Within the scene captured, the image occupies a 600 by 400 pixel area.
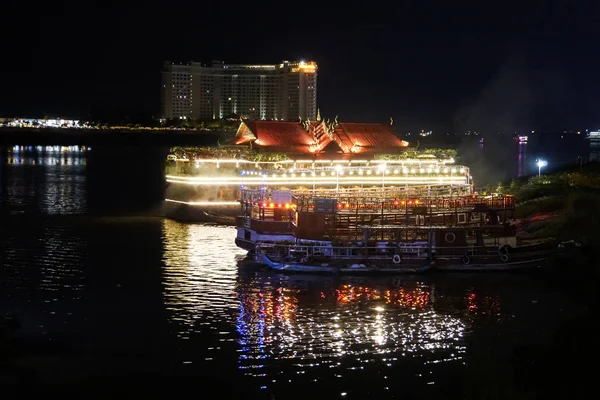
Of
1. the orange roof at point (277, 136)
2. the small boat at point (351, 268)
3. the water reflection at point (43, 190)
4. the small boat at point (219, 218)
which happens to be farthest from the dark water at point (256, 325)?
the orange roof at point (277, 136)

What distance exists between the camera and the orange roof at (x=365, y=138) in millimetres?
81812

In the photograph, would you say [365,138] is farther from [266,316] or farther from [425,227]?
[266,316]

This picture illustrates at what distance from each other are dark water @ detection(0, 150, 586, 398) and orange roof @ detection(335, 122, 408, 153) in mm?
39111

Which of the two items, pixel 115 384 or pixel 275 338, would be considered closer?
pixel 115 384

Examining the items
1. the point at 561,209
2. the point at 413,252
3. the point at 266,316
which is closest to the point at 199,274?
the point at 266,316

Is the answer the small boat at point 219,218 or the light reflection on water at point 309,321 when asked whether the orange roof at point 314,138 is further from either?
the light reflection on water at point 309,321

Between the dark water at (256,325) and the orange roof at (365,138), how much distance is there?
39111mm

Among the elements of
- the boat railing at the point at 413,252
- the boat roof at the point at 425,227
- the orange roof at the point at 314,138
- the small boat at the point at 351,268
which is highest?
the orange roof at the point at 314,138

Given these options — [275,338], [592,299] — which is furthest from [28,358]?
[592,299]

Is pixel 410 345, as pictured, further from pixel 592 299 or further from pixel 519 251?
pixel 519 251

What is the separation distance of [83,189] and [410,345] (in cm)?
6571

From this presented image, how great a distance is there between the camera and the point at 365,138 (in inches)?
3285

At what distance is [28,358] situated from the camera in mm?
24234

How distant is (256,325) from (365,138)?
5643 centimetres
